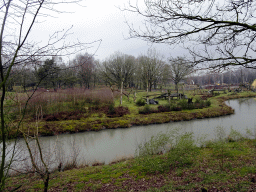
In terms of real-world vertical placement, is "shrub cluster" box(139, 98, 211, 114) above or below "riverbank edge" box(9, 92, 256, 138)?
above

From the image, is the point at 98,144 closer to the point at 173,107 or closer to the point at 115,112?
the point at 115,112

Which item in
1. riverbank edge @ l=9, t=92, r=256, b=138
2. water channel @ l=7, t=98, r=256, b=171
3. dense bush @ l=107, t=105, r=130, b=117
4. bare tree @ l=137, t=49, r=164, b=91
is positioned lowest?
water channel @ l=7, t=98, r=256, b=171

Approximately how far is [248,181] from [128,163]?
382 centimetres

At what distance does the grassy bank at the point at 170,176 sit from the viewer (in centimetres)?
388

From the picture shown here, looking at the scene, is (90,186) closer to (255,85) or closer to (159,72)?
(255,85)

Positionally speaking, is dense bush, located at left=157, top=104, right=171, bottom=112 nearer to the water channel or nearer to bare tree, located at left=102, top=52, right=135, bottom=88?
the water channel

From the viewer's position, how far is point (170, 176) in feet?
15.5

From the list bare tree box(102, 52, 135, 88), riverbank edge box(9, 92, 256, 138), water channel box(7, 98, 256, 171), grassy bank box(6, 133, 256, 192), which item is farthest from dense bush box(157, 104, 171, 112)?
bare tree box(102, 52, 135, 88)

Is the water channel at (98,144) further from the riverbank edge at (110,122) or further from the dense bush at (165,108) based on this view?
the dense bush at (165,108)

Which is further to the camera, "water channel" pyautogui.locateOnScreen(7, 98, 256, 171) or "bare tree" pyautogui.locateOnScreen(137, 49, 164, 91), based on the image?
"bare tree" pyautogui.locateOnScreen(137, 49, 164, 91)

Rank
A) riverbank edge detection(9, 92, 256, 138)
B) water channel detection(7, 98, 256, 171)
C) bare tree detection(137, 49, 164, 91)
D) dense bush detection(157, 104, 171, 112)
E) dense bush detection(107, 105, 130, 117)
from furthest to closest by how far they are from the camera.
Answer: bare tree detection(137, 49, 164, 91) < dense bush detection(157, 104, 171, 112) < dense bush detection(107, 105, 130, 117) < riverbank edge detection(9, 92, 256, 138) < water channel detection(7, 98, 256, 171)

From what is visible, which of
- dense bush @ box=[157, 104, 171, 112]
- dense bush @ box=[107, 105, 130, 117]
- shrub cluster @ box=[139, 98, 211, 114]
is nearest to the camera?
dense bush @ box=[107, 105, 130, 117]

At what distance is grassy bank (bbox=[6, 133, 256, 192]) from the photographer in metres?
3.88

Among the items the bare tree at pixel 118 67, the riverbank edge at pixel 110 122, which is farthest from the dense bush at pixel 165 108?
the bare tree at pixel 118 67
